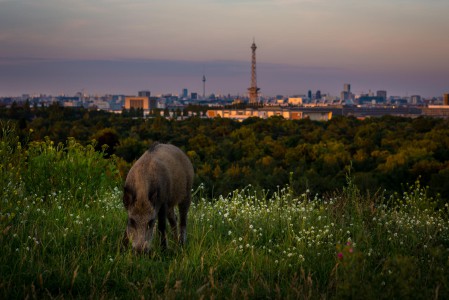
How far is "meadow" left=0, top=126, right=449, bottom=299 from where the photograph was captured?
202 inches

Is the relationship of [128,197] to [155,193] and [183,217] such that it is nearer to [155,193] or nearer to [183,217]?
[155,193]

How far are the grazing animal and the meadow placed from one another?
0.75 feet

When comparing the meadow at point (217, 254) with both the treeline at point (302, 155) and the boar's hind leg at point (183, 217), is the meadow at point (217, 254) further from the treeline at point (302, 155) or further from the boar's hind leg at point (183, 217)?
the treeline at point (302, 155)

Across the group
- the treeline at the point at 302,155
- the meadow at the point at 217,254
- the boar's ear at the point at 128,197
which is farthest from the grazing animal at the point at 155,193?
the treeline at the point at 302,155

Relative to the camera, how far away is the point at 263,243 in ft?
24.5

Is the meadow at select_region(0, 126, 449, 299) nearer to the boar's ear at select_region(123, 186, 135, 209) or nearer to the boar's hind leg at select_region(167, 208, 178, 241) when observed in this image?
the boar's hind leg at select_region(167, 208, 178, 241)

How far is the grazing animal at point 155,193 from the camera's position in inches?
242

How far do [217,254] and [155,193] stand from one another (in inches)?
42.1

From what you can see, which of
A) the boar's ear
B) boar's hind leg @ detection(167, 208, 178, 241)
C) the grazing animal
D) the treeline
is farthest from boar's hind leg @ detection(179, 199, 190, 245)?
the treeline

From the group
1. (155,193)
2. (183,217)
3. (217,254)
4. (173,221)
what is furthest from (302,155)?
(155,193)

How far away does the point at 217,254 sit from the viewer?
652cm

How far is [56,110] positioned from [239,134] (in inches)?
1591

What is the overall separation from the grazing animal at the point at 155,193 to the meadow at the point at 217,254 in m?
0.23

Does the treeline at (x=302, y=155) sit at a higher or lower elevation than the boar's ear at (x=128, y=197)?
lower
